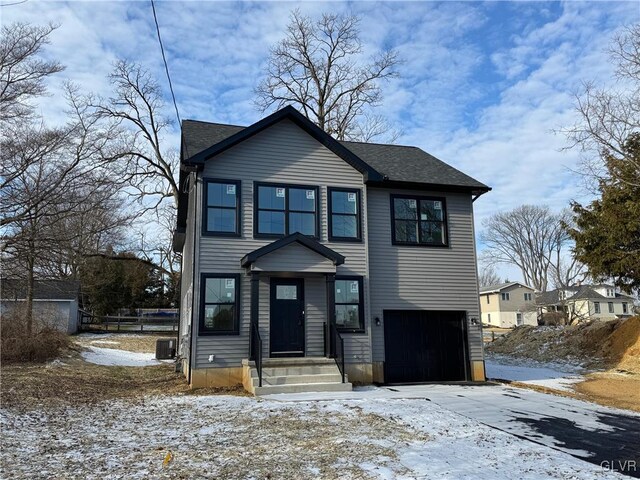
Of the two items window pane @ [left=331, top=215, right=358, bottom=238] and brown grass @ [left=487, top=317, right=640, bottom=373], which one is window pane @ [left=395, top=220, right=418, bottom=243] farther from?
brown grass @ [left=487, top=317, right=640, bottom=373]

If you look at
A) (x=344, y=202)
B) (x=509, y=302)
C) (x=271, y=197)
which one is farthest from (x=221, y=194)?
(x=509, y=302)

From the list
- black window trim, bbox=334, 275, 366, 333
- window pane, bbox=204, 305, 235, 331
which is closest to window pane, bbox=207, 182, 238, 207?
window pane, bbox=204, 305, 235, 331

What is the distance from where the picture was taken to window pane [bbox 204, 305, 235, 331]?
11836 millimetres

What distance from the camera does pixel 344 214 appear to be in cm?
1345

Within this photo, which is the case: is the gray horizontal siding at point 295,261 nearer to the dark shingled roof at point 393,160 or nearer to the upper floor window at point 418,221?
the upper floor window at point 418,221

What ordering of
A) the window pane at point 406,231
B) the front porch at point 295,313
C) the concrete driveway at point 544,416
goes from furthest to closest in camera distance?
the window pane at point 406,231 → the front porch at point 295,313 → the concrete driveway at point 544,416

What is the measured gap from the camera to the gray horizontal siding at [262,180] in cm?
1188

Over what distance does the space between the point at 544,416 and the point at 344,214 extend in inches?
273

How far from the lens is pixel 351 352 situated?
1272 cm

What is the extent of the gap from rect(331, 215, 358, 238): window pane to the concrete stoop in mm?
3528

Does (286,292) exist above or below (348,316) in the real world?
above

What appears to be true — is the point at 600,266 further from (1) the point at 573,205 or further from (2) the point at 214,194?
(2) the point at 214,194

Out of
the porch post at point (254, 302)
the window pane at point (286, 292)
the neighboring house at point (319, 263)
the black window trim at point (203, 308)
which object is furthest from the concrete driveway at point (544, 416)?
the window pane at point (286, 292)

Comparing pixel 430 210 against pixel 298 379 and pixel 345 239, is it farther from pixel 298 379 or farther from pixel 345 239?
pixel 298 379
